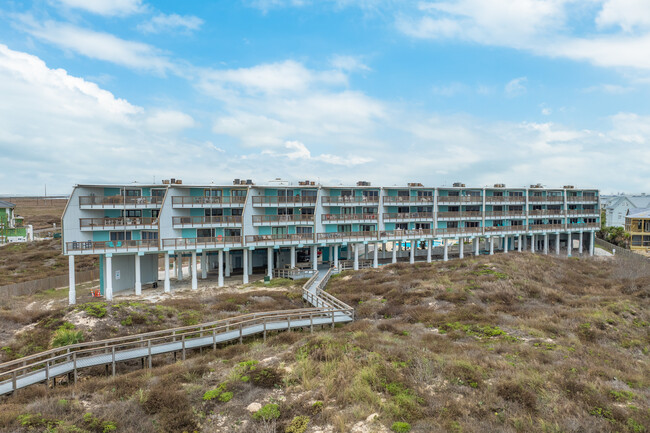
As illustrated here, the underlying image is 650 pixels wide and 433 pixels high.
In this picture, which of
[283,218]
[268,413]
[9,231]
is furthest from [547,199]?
[9,231]

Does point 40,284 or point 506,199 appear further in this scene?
point 506,199

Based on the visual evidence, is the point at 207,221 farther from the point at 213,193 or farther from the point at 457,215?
the point at 457,215

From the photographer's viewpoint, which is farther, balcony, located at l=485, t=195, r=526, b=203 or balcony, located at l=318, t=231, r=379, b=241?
balcony, located at l=485, t=195, r=526, b=203

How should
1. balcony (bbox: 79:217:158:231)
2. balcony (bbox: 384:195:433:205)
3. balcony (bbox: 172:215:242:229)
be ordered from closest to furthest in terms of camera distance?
balcony (bbox: 79:217:158:231) < balcony (bbox: 172:215:242:229) < balcony (bbox: 384:195:433:205)

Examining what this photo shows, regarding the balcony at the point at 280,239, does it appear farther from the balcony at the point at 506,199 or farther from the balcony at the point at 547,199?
the balcony at the point at 547,199

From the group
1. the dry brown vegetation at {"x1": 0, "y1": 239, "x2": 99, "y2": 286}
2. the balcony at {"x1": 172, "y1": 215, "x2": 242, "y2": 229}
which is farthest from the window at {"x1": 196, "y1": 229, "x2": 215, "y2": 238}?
the dry brown vegetation at {"x1": 0, "y1": 239, "x2": 99, "y2": 286}

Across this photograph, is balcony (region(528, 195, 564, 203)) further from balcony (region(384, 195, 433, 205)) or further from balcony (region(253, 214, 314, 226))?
balcony (region(253, 214, 314, 226))

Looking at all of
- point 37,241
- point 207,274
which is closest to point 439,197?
point 207,274
